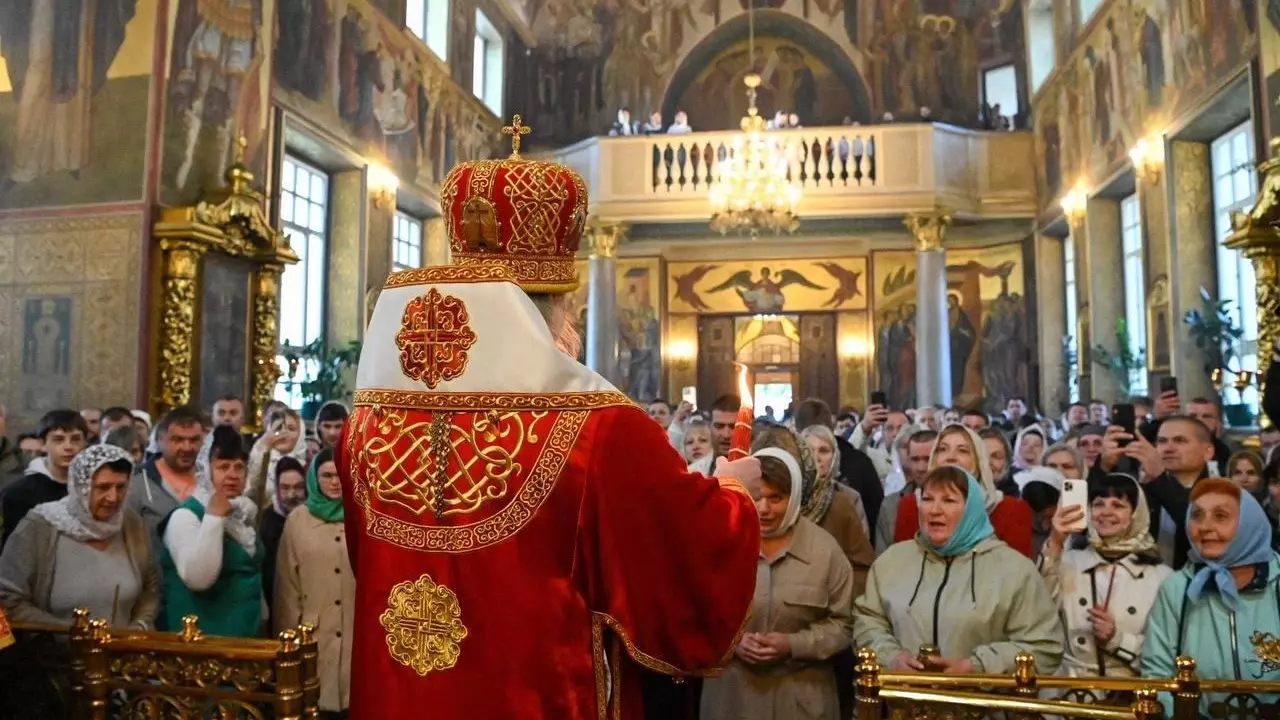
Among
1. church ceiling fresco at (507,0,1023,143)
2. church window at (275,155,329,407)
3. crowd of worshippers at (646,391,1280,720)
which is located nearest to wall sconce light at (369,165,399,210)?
church window at (275,155,329,407)

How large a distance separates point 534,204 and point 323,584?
8.41ft

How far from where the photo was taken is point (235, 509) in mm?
4184

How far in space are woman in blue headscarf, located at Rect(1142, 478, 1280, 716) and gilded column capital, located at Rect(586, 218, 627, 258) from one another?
1592 cm

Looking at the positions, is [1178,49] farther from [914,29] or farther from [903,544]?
[903,544]

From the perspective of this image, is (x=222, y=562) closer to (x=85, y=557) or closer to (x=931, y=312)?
(x=85, y=557)

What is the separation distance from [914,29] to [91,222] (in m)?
16.4

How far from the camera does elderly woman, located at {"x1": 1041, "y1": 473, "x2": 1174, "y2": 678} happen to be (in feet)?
12.5

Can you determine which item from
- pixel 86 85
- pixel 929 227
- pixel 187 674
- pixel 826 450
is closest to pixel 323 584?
pixel 187 674

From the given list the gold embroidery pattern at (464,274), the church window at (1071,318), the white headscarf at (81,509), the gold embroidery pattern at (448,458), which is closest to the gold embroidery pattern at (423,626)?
the gold embroidery pattern at (448,458)

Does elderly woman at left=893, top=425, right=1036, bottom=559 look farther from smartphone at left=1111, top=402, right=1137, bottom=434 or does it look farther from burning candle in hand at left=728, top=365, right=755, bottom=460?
burning candle in hand at left=728, top=365, right=755, bottom=460

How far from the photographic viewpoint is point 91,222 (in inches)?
396

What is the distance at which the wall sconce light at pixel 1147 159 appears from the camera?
41.8ft

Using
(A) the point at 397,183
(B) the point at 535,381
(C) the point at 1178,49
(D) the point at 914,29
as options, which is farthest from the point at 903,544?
(D) the point at 914,29

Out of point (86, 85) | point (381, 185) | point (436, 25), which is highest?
point (436, 25)
